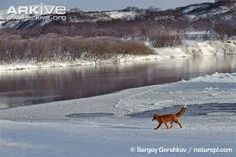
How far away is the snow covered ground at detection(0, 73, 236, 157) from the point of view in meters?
6.75

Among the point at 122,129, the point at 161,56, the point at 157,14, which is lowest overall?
the point at 122,129


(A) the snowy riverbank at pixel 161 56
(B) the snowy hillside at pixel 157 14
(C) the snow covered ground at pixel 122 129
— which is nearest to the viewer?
(C) the snow covered ground at pixel 122 129

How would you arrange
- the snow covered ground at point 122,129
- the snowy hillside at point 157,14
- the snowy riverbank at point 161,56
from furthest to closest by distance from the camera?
1. the snowy hillside at point 157,14
2. the snowy riverbank at point 161,56
3. the snow covered ground at point 122,129

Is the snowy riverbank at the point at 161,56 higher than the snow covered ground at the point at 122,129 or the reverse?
higher

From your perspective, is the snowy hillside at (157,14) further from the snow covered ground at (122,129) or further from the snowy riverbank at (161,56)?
the snow covered ground at (122,129)

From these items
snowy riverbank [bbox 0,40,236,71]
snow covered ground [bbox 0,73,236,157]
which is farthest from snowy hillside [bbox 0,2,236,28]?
snow covered ground [bbox 0,73,236,157]

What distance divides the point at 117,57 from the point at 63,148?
137 ft

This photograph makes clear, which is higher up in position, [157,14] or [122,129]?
[157,14]

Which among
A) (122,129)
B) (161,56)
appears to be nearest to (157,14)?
(161,56)

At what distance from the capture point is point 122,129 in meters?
8.89

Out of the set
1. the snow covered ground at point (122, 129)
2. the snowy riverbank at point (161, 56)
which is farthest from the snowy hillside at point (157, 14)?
the snow covered ground at point (122, 129)

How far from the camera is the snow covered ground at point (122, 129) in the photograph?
6746 mm

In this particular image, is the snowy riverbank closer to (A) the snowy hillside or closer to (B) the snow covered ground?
(B) the snow covered ground

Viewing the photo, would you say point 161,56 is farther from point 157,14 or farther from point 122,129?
point 157,14
